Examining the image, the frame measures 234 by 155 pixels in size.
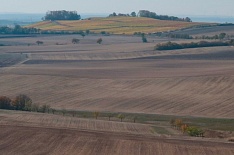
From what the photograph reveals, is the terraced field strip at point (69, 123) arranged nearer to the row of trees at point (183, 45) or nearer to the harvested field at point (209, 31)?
the row of trees at point (183, 45)

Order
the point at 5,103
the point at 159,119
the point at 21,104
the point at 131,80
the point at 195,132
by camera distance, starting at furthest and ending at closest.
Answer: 1. the point at 131,80
2. the point at 21,104
3. the point at 5,103
4. the point at 159,119
5. the point at 195,132

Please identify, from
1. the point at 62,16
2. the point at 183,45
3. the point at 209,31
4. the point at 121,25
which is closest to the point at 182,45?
the point at 183,45

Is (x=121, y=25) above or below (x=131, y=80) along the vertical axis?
above

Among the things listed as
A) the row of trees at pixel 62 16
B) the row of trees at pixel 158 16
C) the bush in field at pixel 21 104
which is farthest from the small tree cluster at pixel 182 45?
the row of trees at pixel 62 16

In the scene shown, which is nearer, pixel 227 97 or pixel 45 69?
pixel 227 97

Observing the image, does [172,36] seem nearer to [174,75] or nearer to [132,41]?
[132,41]

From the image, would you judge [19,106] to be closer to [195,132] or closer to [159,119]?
[159,119]

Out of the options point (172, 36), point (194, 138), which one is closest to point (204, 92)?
point (194, 138)

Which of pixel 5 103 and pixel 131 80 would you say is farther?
pixel 131 80
